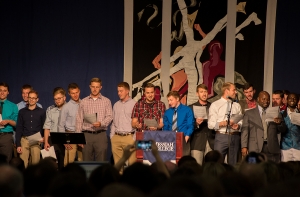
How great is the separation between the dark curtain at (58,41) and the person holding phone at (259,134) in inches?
115

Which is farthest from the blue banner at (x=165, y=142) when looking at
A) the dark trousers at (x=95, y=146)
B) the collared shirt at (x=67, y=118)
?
the collared shirt at (x=67, y=118)

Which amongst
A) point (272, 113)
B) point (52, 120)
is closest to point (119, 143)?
point (52, 120)

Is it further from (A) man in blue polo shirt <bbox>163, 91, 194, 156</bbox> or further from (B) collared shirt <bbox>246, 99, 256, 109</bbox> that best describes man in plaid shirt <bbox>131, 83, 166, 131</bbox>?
(B) collared shirt <bbox>246, 99, 256, 109</bbox>

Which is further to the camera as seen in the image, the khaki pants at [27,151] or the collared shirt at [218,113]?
the khaki pants at [27,151]

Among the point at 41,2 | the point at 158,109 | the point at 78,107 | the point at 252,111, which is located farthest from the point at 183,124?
the point at 41,2

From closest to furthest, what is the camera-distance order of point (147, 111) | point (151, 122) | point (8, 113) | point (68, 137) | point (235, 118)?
1. point (68, 137)
2. point (235, 118)
3. point (151, 122)
4. point (147, 111)
5. point (8, 113)

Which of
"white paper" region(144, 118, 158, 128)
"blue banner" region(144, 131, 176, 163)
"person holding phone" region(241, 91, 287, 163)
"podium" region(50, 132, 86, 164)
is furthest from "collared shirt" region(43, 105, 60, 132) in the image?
"person holding phone" region(241, 91, 287, 163)

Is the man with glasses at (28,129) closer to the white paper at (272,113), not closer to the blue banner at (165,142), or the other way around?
the blue banner at (165,142)

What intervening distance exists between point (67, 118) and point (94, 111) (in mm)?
520

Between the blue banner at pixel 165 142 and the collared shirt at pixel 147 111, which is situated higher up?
the collared shirt at pixel 147 111

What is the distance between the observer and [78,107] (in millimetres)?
9867

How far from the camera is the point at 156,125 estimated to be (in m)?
8.93

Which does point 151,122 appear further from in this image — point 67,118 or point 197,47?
point 197,47

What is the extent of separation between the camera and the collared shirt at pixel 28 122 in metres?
9.73
